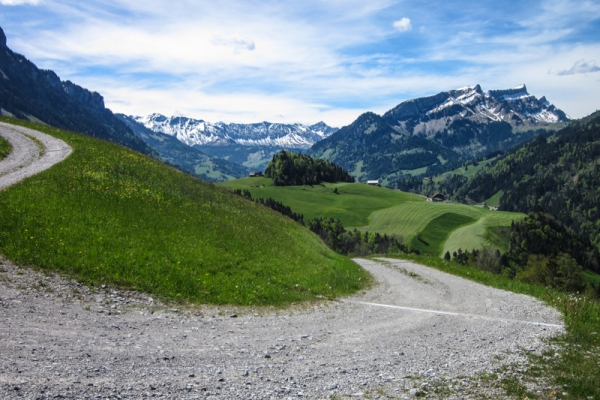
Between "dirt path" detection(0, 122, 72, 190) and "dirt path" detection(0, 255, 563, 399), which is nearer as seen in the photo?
"dirt path" detection(0, 255, 563, 399)

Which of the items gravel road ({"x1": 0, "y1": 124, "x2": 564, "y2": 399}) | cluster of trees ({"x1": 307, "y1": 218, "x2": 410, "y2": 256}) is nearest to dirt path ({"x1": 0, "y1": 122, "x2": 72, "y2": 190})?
gravel road ({"x1": 0, "y1": 124, "x2": 564, "y2": 399})

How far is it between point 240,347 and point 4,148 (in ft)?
110

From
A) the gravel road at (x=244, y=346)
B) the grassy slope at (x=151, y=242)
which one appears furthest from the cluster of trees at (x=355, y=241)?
the gravel road at (x=244, y=346)

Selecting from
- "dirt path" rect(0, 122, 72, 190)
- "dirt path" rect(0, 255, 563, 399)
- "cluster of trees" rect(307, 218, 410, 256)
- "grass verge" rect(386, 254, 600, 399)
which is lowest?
"cluster of trees" rect(307, 218, 410, 256)

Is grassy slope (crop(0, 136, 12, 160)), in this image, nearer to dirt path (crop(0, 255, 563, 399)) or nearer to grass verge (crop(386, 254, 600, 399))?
dirt path (crop(0, 255, 563, 399))

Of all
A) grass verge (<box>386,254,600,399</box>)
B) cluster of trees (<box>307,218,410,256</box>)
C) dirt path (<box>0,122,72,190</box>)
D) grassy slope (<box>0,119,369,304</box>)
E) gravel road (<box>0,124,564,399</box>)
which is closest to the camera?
gravel road (<box>0,124,564,399</box>)

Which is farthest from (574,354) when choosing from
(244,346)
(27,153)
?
(27,153)

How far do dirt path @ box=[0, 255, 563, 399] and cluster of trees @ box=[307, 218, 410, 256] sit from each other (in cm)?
12929

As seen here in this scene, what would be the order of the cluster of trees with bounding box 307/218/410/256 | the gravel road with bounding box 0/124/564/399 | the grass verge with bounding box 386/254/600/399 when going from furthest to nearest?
the cluster of trees with bounding box 307/218/410/256 < the grass verge with bounding box 386/254/600/399 < the gravel road with bounding box 0/124/564/399

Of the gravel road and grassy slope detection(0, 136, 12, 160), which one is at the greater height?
grassy slope detection(0, 136, 12, 160)

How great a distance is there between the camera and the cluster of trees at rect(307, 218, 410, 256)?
15338cm

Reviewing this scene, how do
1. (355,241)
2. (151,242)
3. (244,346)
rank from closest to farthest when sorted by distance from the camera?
(244,346), (151,242), (355,241)

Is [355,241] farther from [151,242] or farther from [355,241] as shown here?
[151,242]

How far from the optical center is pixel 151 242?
21.2 m
